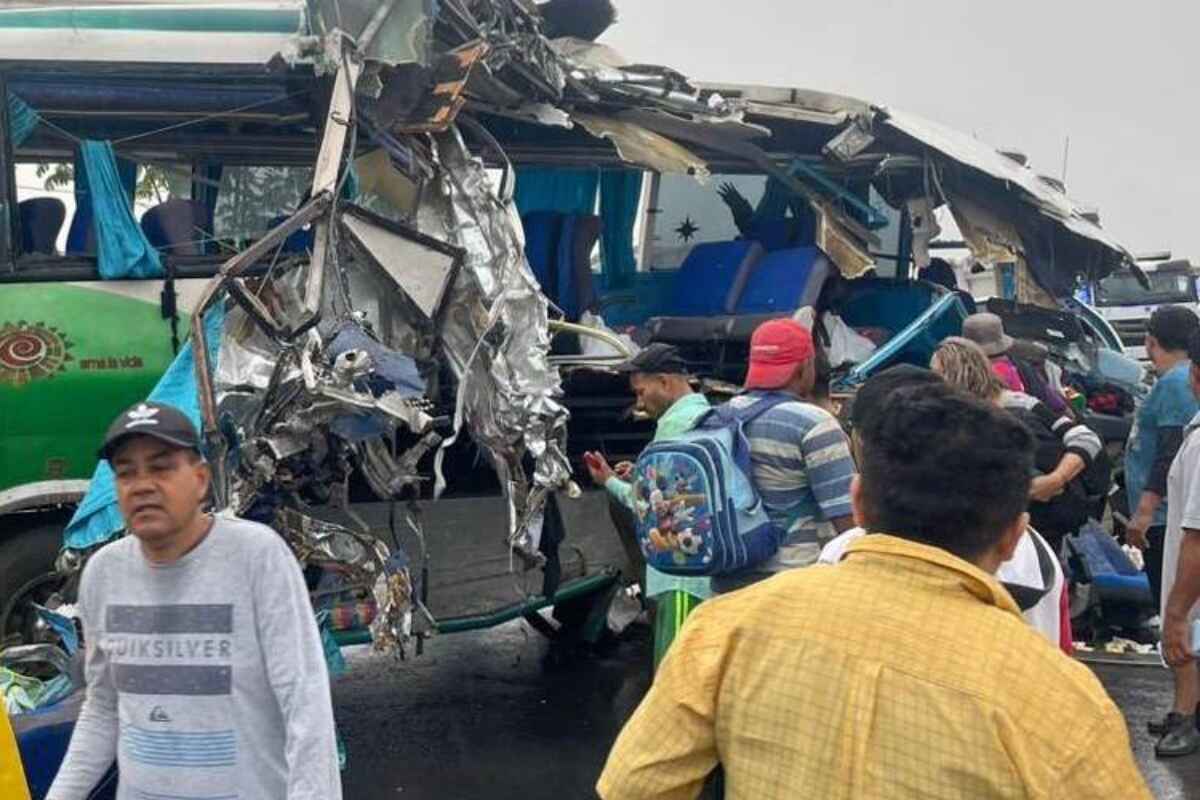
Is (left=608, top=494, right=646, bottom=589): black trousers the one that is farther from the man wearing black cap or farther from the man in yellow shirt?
the man in yellow shirt

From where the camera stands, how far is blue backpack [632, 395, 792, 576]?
3.89 meters

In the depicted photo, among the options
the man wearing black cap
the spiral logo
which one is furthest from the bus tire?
the man wearing black cap

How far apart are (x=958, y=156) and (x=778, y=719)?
6.28 meters

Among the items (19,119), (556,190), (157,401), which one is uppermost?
(19,119)

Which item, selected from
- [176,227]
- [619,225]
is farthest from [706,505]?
[619,225]

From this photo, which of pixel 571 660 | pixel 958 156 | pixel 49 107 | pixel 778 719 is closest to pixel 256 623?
pixel 778 719

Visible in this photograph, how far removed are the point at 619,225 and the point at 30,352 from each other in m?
3.68

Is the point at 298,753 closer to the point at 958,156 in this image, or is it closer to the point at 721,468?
the point at 721,468

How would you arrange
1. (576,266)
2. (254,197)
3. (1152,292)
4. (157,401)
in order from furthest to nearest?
1. (1152,292)
2. (576,266)
3. (254,197)
4. (157,401)

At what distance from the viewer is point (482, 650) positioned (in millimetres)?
7980

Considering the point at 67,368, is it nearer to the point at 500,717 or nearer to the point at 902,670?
the point at 500,717

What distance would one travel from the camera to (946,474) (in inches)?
70.7

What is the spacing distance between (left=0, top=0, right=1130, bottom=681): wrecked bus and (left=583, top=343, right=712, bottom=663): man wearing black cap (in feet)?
1.79

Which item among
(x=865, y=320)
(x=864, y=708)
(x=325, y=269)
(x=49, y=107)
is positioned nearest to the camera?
(x=864, y=708)
